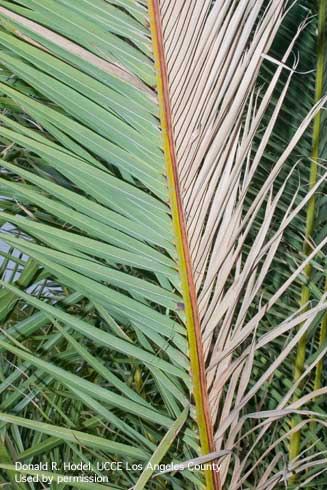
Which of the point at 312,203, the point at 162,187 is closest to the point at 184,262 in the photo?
the point at 162,187

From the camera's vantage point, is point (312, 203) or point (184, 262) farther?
point (312, 203)

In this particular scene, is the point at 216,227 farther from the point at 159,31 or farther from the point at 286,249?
the point at 286,249

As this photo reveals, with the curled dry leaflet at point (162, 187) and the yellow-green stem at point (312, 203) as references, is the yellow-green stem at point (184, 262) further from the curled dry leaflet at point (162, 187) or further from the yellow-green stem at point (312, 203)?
the yellow-green stem at point (312, 203)

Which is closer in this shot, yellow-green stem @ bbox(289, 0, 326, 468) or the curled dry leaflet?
the curled dry leaflet

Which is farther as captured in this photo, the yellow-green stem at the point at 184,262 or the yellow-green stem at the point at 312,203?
the yellow-green stem at the point at 312,203

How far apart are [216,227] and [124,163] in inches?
2.5

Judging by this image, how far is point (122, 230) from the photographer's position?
40 cm

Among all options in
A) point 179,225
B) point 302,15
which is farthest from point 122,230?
point 302,15

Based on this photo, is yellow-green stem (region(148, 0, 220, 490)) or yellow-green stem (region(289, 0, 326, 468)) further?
yellow-green stem (region(289, 0, 326, 468))

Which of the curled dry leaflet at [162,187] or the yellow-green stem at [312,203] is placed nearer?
the curled dry leaflet at [162,187]

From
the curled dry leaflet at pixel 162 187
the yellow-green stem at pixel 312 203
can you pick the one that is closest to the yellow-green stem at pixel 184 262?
the curled dry leaflet at pixel 162 187

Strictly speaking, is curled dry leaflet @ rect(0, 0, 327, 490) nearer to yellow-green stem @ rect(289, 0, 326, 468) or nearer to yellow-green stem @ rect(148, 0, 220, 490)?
yellow-green stem @ rect(148, 0, 220, 490)

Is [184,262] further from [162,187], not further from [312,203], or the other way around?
[312,203]

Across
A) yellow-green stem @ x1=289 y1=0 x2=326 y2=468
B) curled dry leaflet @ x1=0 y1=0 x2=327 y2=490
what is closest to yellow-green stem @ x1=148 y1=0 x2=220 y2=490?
curled dry leaflet @ x1=0 y1=0 x2=327 y2=490
